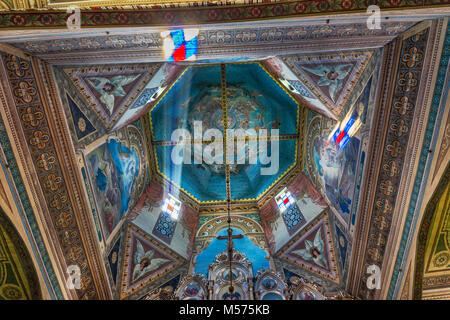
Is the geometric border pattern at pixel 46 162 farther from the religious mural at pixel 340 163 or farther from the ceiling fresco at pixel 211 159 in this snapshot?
the religious mural at pixel 340 163

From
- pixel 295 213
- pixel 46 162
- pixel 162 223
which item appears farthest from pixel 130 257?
pixel 295 213

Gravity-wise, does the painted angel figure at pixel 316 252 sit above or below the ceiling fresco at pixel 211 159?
below

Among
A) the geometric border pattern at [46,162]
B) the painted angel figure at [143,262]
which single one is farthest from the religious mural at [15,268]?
the painted angel figure at [143,262]

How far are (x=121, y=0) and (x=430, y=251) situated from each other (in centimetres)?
876

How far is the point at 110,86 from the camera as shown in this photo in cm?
708

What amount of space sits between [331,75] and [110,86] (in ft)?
16.7

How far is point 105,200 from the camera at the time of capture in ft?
25.7

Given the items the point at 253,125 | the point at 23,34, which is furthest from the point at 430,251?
the point at 23,34

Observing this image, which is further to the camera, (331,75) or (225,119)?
(225,119)

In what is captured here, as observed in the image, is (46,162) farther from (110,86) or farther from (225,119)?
(225,119)

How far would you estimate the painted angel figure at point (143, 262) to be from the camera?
8.99m

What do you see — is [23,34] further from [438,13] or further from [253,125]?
[253,125]

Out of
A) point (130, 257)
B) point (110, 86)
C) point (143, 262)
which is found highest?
point (110, 86)

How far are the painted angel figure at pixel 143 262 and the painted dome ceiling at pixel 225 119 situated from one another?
300 cm
